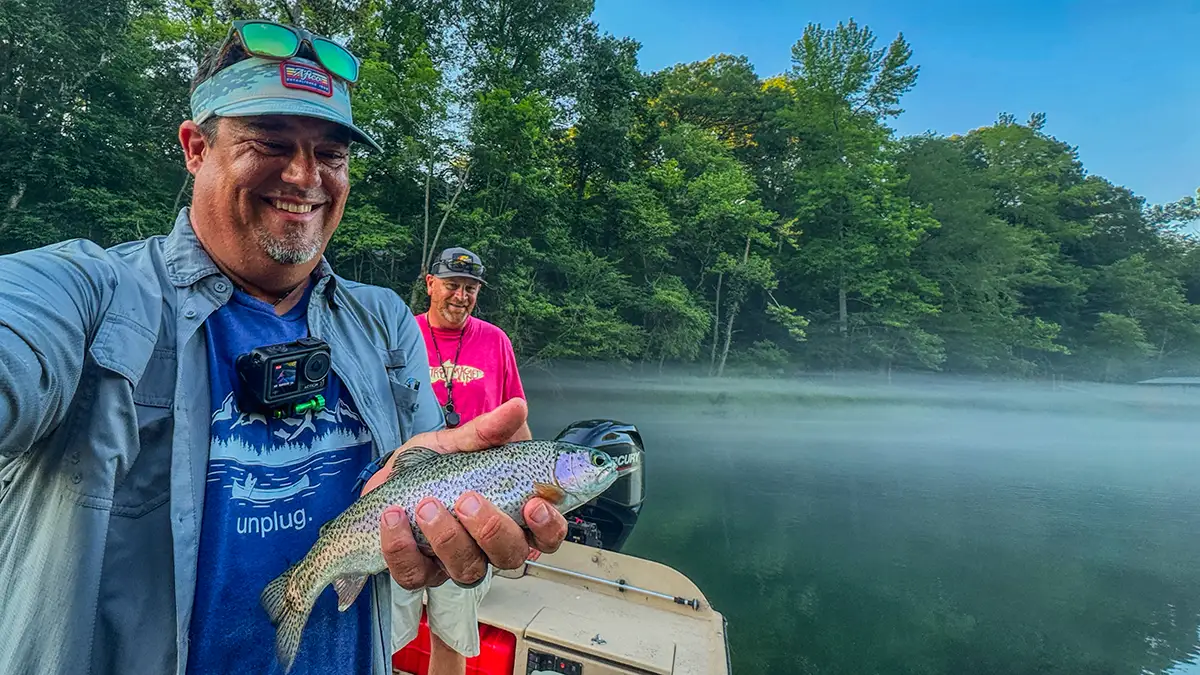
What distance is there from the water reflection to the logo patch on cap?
7005mm

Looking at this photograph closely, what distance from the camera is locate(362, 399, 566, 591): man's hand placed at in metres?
1.00

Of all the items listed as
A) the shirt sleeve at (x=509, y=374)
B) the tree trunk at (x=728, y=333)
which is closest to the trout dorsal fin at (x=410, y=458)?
the shirt sleeve at (x=509, y=374)

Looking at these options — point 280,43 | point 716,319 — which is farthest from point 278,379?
point 716,319

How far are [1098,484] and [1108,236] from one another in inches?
503

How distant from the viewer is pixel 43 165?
1079 cm

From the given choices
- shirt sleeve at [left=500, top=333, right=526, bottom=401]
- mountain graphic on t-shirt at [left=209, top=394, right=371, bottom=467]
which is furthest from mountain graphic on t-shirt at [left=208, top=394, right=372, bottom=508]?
shirt sleeve at [left=500, top=333, right=526, bottom=401]

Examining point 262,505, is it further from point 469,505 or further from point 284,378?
point 469,505

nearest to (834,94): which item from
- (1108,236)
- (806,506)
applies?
(1108,236)

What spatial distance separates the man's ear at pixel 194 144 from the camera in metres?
1.13

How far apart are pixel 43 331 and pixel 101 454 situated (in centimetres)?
19

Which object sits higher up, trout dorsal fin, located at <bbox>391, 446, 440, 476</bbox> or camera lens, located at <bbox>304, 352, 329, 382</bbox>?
camera lens, located at <bbox>304, 352, 329, 382</bbox>

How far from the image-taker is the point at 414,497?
3.49 ft

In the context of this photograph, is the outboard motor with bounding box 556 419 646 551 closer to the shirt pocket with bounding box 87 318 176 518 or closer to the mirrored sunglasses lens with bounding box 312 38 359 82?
the mirrored sunglasses lens with bounding box 312 38 359 82

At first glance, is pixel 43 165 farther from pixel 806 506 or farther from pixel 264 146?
pixel 806 506
